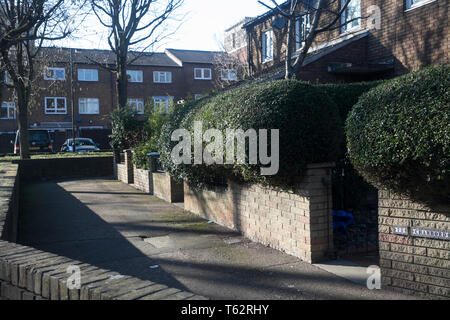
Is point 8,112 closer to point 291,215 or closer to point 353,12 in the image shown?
point 353,12

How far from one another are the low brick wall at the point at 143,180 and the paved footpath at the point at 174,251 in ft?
5.65

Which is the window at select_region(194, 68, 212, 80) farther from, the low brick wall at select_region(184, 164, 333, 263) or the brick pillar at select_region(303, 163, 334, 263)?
the brick pillar at select_region(303, 163, 334, 263)

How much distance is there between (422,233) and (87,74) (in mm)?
40967

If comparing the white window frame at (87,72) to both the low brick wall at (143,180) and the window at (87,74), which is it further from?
the low brick wall at (143,180)

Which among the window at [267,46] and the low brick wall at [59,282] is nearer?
the low brick wall at [59,282]

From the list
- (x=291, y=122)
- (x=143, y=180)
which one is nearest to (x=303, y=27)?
(x=143, y=180)

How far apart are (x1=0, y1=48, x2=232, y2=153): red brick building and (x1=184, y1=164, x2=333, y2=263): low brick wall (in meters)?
29.9

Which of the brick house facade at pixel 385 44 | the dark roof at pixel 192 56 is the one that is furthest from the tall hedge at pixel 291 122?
the dark roof at pixel 192 56

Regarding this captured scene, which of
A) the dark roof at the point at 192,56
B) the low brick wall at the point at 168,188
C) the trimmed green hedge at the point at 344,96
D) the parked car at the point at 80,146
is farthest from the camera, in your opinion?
the dark roof at the point at 192,56

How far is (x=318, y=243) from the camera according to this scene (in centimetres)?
570

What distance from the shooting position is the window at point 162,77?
144ft

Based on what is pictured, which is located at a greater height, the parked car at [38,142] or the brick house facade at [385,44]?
the brick house facade at [385,44]

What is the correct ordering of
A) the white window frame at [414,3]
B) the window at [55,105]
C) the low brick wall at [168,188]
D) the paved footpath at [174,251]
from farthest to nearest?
the window at [55,105] < the white window frame at [414,3] < the low brick wall at [168,188] < the paved footpath at [174,251]

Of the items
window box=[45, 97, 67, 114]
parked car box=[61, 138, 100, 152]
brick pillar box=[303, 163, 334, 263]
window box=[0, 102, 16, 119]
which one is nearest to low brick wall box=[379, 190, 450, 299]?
brick pillar box=[303, 163, 334, 263]
